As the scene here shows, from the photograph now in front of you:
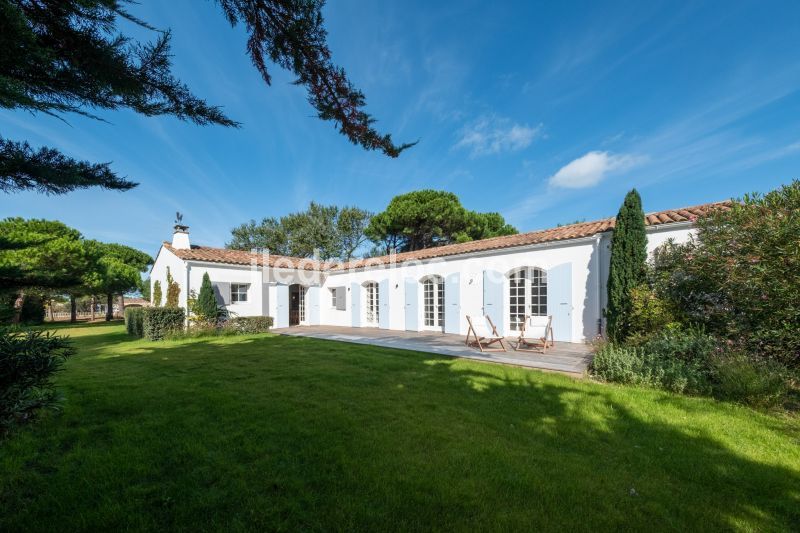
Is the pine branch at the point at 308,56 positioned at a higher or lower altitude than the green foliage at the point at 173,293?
higher

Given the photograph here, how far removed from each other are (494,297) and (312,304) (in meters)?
10.1

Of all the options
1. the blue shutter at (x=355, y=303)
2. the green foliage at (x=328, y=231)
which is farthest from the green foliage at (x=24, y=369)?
the green foliage at (x=328, y=231)

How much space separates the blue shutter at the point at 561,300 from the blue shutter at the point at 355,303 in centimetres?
898

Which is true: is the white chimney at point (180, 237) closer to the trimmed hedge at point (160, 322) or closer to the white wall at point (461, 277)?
the white wall at point (461, 277)

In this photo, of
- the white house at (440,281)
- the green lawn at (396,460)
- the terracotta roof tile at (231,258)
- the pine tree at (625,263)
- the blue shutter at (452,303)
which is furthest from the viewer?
the terracotta roof tile at (231,258)

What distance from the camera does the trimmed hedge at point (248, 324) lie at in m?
12.3

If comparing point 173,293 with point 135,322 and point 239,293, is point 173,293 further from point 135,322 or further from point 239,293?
point 239,293

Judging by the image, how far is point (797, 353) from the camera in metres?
4.87

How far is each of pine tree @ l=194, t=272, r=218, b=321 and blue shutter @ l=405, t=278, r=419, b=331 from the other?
780 centimetres

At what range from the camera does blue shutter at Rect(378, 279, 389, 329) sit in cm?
1416

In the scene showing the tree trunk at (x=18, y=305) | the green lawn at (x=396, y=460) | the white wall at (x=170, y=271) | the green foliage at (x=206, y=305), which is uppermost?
the white wall at (x=170, y=271)

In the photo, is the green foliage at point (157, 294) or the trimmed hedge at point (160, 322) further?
the green foliage at point (157, 294)

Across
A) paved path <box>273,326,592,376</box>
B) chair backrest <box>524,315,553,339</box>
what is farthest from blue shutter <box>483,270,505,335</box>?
paved path <box>273,326,592,376</box>

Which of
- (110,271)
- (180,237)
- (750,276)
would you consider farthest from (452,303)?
(110,271)
